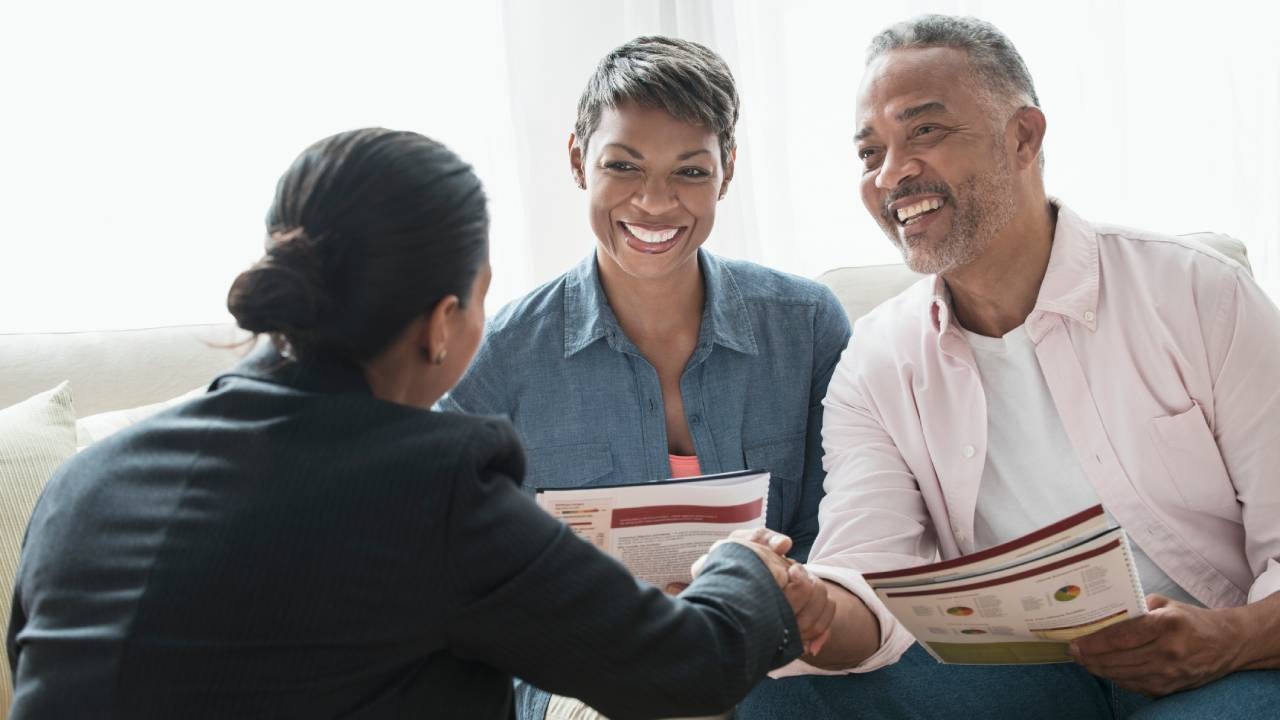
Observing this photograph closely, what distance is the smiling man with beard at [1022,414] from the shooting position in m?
1.49

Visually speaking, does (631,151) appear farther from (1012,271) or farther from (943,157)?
(1012,271)

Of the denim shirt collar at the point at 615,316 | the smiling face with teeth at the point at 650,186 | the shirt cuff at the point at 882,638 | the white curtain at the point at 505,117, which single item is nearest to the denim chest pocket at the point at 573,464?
the denim shirt collar at the point at 615,316

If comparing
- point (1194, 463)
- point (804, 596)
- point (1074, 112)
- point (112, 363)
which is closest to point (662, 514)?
point (804, 596)

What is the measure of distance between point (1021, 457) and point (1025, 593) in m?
0.44

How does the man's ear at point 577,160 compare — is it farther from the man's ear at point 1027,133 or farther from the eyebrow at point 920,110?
the man's ear at point 1027,133

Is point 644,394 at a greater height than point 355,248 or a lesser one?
lesser

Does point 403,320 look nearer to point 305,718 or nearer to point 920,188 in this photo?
point 305,718

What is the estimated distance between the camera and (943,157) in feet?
5.50

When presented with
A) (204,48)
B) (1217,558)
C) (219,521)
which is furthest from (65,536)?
(204,48)

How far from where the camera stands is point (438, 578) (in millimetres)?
905

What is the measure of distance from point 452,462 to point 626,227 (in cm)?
106

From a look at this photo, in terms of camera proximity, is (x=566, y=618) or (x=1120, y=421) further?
(x=1120, y=421)

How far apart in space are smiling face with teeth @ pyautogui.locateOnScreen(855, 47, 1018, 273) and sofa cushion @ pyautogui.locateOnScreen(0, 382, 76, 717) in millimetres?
1337

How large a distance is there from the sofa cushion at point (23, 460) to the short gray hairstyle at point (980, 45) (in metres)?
1.41
